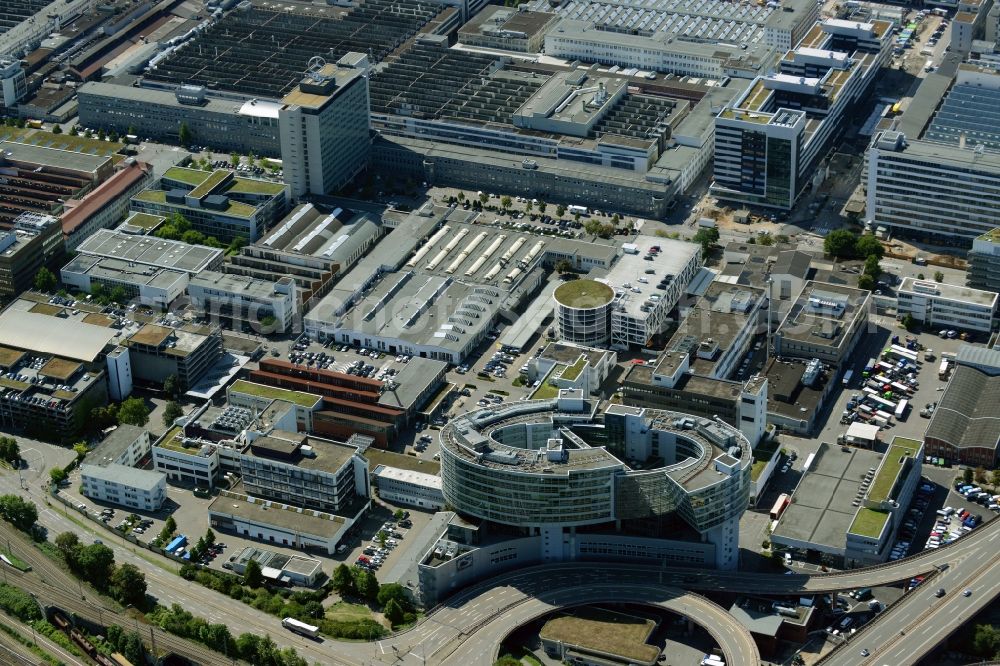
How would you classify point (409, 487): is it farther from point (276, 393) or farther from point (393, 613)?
point (276, 393)

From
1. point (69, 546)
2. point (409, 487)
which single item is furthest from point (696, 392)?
point (69, 546)

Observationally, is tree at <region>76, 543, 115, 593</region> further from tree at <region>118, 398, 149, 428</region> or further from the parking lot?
the parking lot

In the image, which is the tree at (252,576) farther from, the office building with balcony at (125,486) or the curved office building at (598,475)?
the curved office building at (598,475)

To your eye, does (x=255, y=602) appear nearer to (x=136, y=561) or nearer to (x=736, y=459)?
(x=136, y=561)

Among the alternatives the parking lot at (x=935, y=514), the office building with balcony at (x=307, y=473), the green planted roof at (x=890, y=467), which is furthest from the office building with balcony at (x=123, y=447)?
the parking lot at (x=935, y=514)

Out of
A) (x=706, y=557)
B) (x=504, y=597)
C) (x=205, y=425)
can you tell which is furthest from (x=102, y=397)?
(x=706, y=557)

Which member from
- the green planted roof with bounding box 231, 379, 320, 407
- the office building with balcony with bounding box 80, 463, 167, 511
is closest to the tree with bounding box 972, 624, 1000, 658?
the green planted roof with bounding box 231, 379, 320, 407
